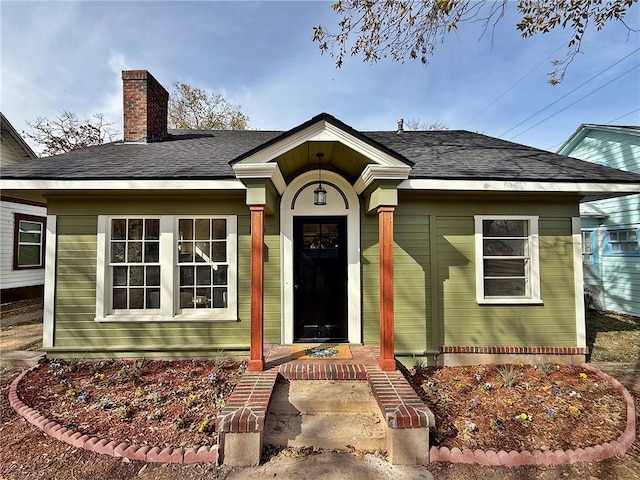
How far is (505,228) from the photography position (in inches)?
216

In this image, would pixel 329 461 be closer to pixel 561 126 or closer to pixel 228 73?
pixel 228 73

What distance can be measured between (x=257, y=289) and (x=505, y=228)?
180 inches

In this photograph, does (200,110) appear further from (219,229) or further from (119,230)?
(219,229)

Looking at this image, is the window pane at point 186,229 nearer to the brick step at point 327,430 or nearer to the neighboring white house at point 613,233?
the brick step at point 327,430

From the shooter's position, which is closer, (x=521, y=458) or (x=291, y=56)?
(x=521, y=458)

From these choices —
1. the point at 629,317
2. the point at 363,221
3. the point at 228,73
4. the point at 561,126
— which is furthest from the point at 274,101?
the point at 561,126

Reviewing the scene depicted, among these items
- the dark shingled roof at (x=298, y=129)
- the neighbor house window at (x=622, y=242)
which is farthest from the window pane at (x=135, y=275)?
the neighbor house window at (x=622, y=242)

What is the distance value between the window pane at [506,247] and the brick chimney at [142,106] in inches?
294

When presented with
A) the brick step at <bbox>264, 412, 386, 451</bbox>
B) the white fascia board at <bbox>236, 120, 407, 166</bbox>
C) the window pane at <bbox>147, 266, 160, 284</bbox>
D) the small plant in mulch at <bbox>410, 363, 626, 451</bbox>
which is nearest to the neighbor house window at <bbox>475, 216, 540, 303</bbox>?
the small plant in mulch at <bbox>410, 363, 626, 451</bbox>

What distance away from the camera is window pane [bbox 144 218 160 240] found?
5.29 metres

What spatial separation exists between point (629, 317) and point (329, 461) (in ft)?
34.7

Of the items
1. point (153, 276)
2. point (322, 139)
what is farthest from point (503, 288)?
point (153, 276)

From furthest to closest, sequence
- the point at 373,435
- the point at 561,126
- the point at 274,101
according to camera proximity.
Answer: the point at 561,126 < the point at 274,101 < the point at 373,435

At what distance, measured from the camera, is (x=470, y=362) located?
5059mm
